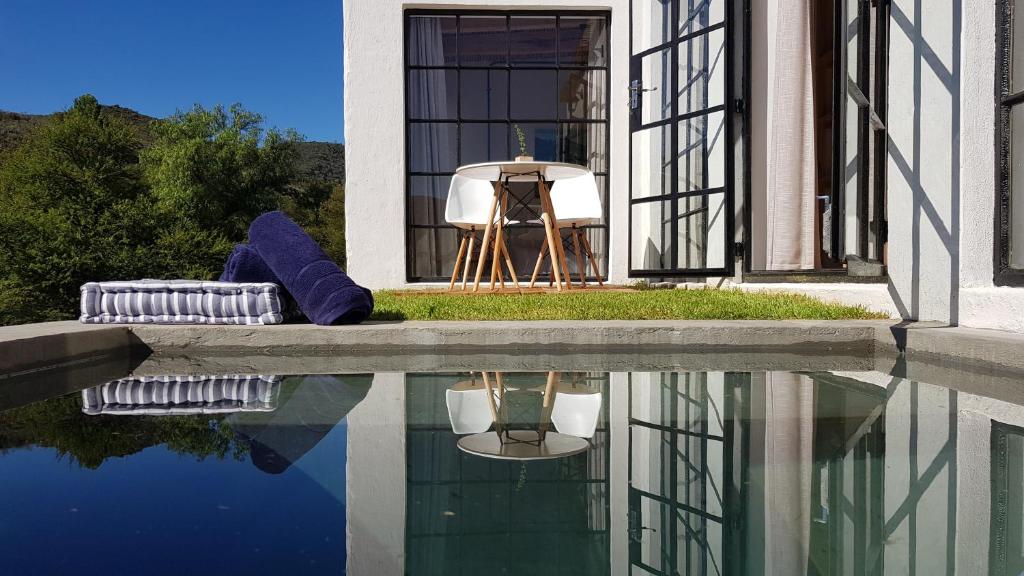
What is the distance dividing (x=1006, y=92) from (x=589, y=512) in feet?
7.83

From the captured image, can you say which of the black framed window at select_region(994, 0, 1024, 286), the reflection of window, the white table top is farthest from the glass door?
Answer: the reflection of window

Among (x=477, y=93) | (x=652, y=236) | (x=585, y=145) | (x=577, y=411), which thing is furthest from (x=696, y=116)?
(x=577, y=411)

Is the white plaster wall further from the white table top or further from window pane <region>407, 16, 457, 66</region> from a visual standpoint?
the white table top

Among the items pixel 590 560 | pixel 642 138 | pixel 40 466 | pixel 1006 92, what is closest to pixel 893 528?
pixel 590 560

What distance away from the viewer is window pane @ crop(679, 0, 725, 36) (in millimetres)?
4551

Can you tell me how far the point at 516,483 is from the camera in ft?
3.44

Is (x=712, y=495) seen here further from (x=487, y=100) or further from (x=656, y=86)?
(x=487, y=100)

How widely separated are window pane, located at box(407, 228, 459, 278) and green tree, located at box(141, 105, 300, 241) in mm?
16981

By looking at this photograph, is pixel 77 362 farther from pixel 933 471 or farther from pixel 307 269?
pixel 933 471

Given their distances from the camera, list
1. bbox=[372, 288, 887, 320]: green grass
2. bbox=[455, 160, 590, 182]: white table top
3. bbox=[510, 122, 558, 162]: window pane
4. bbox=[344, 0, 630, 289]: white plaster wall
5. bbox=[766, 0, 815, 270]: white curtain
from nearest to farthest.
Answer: bbox=[372, 288, 887, 320]: green grass → bbox=[455, 160, 590, 182]: white table top → bbox=[766, 0, 815, 270]: white curtain → bbox=[344, 0, 630, 289]: white plaster wall → bbox=[510, 122, 558, 162]: window pane

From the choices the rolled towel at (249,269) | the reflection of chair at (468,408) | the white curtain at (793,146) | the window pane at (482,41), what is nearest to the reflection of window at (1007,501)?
the reflection of chair at (468,408)

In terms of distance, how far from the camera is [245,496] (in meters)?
1.03

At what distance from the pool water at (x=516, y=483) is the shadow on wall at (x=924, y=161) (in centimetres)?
124

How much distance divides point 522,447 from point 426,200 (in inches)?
211
